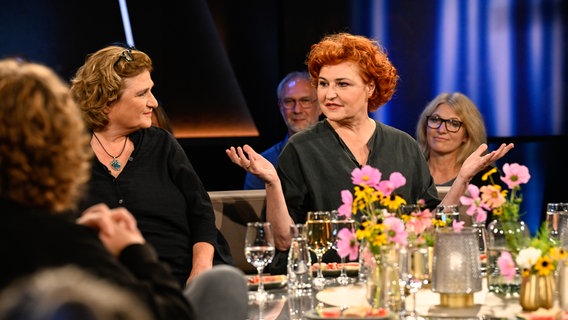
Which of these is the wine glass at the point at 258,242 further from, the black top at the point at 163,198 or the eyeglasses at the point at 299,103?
the eyeglasses at the point at 299,103

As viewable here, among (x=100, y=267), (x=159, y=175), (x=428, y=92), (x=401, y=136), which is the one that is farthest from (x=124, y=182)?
(x=428, y=92)

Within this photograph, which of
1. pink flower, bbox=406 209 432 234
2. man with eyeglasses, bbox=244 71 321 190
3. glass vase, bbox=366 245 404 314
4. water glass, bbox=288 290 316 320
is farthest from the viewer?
man with eyeglasses, bbox=244 71 321 190

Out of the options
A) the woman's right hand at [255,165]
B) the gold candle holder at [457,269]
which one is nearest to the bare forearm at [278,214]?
the woman's right hand at [255,165]

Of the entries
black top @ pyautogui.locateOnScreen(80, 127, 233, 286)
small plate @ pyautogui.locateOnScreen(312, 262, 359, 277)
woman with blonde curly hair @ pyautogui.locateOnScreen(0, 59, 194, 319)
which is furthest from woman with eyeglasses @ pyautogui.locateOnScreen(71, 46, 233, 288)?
woman with blonde curly hair @ pyautogui.locateOnScreen(0, 59, 194, 319)

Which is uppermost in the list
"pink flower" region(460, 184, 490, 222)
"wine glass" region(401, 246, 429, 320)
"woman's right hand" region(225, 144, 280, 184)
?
"woman's right hand" region(225, 144, 280, 184)

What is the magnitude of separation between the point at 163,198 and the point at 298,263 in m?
0.98

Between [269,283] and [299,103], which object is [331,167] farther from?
[299,103]

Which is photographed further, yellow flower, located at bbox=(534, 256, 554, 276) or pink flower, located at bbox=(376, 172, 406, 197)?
pink flower, located at bbox=(376, 172, 406, 197)

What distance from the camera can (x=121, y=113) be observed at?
3.85 meters

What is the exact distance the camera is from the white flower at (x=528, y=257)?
263 centimetres

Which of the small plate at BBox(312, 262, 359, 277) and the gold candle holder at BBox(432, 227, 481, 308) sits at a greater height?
the gold candle holder at BBox(432, 227, 481, 308)

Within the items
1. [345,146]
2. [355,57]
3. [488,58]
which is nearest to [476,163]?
[345,146]

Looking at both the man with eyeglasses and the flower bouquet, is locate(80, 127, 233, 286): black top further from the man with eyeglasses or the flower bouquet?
the man with eyeglasses

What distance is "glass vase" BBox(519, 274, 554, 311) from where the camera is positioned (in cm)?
264
